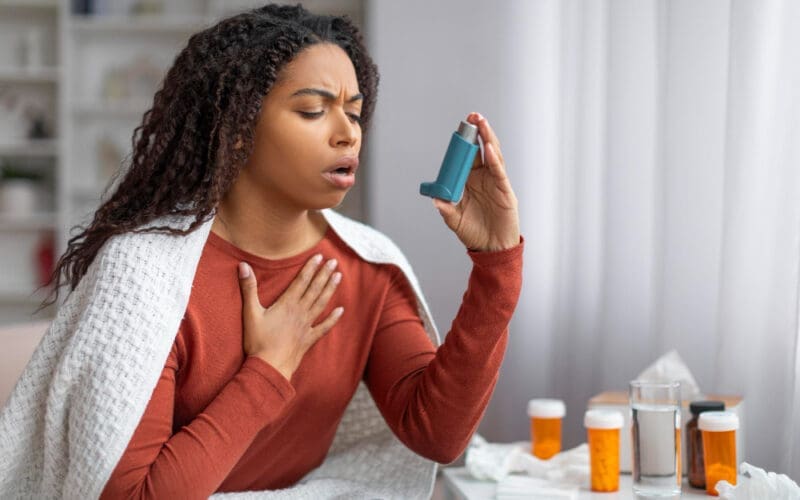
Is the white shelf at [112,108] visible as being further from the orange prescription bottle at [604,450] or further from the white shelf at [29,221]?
the orange prescription bottle at [604,450]

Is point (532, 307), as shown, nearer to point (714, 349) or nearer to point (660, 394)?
point (714, 349)

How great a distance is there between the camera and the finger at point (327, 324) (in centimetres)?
143

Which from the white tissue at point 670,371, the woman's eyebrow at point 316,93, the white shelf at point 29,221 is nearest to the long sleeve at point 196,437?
the woman's eyebrow at point 316,93

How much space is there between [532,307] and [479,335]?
111cm

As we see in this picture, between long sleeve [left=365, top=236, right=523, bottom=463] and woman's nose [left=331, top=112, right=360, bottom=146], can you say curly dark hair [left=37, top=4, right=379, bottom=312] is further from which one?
long sleeve [left=365, top=236, right=523, bottom=463]

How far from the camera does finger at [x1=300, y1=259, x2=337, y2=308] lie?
143cm

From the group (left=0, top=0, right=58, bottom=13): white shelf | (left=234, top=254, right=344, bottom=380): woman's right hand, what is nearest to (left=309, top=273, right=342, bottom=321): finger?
(left=234, top=254, right=344, bottom=380): woman's right hand

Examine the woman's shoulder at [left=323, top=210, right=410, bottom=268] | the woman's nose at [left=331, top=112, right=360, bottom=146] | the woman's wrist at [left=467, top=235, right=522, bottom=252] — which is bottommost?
the woman's shoulder at [left=323, top=210, right=410, bottom=268]

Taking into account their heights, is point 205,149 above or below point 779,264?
above

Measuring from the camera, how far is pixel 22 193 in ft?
13.8

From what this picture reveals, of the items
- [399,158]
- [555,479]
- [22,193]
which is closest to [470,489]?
[555,479]

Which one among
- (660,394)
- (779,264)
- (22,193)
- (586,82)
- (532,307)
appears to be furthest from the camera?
(22,193)

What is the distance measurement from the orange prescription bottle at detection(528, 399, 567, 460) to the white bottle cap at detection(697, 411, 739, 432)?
1.28 ft

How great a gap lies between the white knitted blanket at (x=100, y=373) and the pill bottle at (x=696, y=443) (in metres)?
0.49
